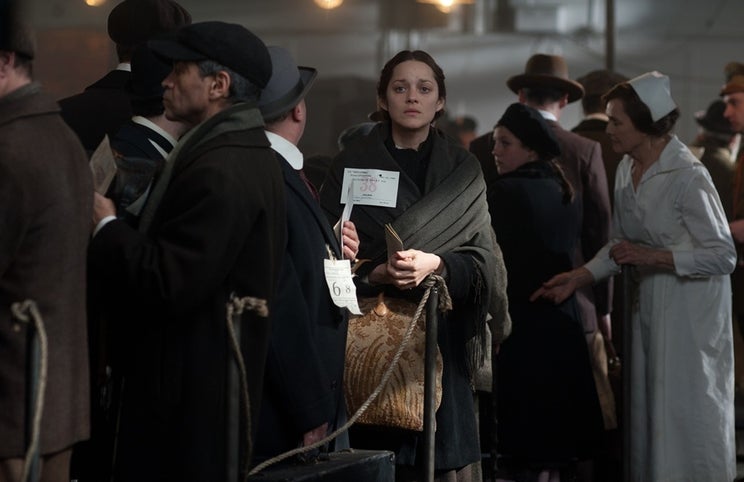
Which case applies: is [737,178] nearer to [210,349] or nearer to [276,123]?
[276,123]

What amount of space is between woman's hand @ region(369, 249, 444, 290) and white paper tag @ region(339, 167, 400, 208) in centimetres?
31

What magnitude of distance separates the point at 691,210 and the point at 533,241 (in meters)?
0.73

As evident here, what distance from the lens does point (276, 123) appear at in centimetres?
467

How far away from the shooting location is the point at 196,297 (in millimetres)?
3824

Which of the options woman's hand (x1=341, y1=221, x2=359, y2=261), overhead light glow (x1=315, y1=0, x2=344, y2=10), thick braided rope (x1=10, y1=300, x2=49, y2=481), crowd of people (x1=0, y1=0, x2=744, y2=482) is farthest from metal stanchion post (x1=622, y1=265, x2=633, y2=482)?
overhead light glow (x1=315, y1=0, x2=344, y2=10)

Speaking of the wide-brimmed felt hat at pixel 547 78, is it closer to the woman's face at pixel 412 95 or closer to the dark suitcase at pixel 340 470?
the woman's face at pixel 412 95

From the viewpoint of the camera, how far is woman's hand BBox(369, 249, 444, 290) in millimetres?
5203

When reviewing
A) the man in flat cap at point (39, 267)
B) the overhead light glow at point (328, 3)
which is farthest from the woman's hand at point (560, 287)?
the overhead light glow at point (328, 3)

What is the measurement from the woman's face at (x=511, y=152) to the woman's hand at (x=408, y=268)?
5.49ft

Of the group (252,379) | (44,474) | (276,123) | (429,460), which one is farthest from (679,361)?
(44,474)

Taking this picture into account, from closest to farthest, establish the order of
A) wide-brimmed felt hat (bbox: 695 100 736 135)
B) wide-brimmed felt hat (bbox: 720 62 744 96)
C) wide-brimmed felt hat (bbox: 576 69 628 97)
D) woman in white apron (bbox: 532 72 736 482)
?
woman in white apron (bbox: 532 72 736 482)
wide-brimmed felt hat (bbox: 576 69 628 97)
wide-brimmed felt hat (bbox: 720 62 744 96)
wide-brimmed felt hat (bbox: 695 100 736 135)

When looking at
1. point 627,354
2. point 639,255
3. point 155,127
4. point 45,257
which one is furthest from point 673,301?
point 45,257

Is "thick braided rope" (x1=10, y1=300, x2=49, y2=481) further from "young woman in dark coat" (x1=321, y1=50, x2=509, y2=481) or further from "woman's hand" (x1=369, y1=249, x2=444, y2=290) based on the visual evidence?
"young woman in dark coat" (x1=321, y1=50, x2=509, y2=481)

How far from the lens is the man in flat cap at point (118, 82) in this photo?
509 cm
